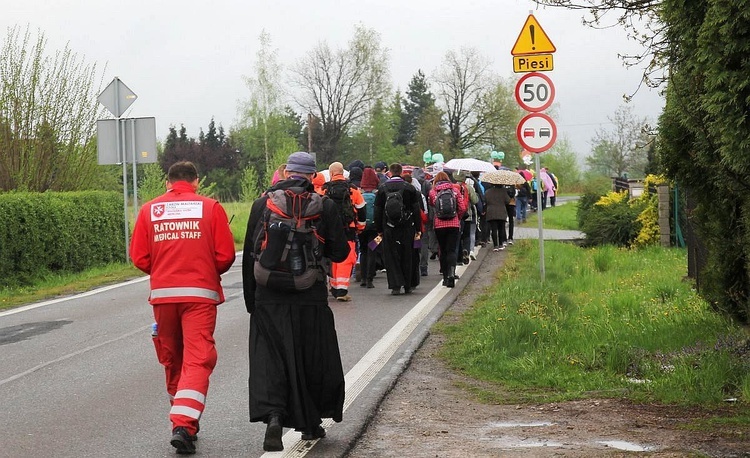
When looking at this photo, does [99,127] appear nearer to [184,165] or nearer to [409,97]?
[184,165]

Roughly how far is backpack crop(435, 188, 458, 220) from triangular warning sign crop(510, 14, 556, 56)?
2389mm

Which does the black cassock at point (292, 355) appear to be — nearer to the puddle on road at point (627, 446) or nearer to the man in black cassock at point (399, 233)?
the puddle on road at point (627, 446)

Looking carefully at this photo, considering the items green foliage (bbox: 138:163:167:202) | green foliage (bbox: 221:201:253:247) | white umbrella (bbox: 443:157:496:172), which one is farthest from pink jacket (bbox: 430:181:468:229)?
green foliage (bbox: 138:163:167:202)

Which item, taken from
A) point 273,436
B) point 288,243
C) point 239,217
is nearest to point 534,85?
point 288,243

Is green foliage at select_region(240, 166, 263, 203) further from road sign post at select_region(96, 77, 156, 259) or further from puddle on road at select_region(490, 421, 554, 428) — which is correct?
puddle on road at select_region(490, 421, 554, 428)

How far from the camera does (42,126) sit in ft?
78.8

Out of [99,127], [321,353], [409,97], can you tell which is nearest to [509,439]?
[321,353]

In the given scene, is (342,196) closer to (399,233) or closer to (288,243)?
(399,233)

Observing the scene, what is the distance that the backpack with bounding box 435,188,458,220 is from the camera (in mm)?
→ 16609

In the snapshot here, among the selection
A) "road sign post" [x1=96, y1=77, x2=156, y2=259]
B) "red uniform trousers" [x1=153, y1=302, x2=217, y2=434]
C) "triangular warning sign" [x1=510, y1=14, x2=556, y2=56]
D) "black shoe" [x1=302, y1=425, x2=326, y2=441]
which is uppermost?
"triangular warning sign" [x1=510, y1=14, x2=556, y2=56]

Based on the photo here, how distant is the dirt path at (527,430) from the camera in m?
6.91

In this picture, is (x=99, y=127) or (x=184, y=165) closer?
(x=184, y=165)

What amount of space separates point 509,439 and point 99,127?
1765 cm

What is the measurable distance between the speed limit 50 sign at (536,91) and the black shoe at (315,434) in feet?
29.5
